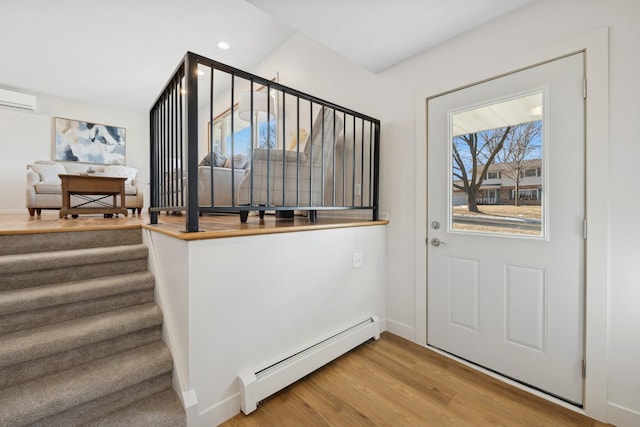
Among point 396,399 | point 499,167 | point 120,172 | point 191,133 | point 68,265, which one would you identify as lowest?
point 396,399

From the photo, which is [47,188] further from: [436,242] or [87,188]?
[436,242]

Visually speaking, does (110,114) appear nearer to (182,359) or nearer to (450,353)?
(182,359)

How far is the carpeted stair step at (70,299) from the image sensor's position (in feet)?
4.35

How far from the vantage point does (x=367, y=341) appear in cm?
210

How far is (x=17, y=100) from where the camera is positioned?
4.70 m

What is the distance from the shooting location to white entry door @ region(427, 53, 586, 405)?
4.65 feet

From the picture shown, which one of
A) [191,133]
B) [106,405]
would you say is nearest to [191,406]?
[106,405]

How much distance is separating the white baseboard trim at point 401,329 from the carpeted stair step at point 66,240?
2.17 meters

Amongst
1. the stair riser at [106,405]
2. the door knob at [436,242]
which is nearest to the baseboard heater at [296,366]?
the stair riser at [106,405]

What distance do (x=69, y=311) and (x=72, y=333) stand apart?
0.21 metres

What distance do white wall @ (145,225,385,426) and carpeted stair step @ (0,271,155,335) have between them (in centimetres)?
14

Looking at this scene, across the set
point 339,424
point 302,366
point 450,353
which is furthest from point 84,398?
point 450,353

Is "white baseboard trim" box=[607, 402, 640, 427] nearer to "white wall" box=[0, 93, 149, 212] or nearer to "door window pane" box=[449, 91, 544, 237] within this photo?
"door window pane" box=[449, 91, 544, 237]

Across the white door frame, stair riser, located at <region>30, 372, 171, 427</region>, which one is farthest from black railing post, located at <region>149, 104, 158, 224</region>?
the white door frame
